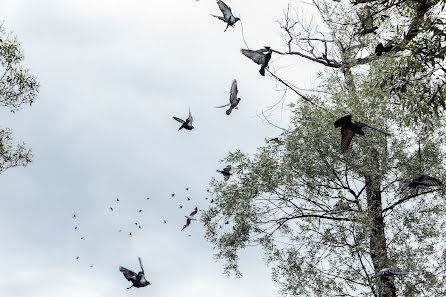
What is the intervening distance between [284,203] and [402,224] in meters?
3.57

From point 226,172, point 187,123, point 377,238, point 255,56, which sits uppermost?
point 226,172

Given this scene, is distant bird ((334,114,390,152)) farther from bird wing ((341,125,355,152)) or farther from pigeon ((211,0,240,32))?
pigeon ((211,0,240,32))

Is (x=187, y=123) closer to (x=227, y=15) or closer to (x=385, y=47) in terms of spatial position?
(x=227, y=15)

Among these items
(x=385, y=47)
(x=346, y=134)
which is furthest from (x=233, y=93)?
(x=385, y=47)

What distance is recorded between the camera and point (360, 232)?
1461 cm

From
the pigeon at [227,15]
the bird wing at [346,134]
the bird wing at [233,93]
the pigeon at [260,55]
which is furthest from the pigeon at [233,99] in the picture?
the bird wing at [346,134]

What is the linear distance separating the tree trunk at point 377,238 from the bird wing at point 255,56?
226 inches

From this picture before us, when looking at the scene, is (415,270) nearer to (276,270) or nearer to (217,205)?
(276,270)

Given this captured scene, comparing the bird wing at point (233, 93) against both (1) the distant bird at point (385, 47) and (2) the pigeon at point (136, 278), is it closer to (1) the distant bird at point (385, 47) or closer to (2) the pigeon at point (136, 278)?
(1) the distant bird at point (385, 47)

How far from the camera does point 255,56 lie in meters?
12.2

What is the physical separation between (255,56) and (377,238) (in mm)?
6584

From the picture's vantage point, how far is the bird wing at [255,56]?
12.1 metres

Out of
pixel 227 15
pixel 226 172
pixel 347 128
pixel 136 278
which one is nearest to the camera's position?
pixel 347 128

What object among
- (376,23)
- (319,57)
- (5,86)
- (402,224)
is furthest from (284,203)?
(5,86)
